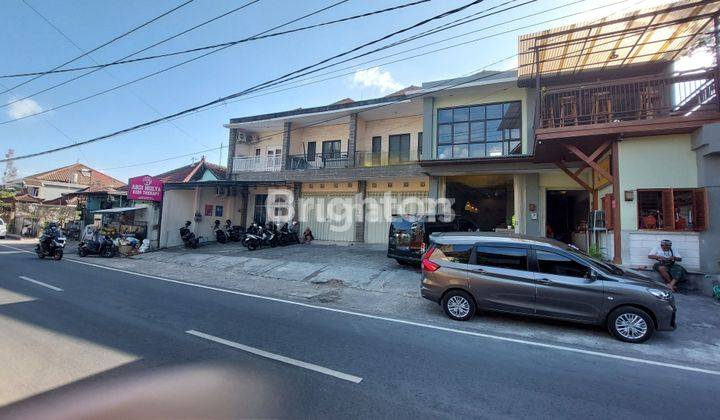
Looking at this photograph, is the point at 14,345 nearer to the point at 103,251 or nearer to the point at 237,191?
the point at 103,251

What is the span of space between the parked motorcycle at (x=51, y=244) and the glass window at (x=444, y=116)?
664 inches

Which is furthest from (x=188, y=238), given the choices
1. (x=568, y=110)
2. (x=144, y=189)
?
(x=568, y=110)

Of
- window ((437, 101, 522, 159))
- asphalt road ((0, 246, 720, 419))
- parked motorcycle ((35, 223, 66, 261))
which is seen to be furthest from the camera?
window ((437, 101, 522, 159))

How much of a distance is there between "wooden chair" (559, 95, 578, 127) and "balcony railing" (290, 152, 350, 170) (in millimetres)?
11042

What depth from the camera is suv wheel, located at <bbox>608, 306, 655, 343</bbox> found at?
18.7ft

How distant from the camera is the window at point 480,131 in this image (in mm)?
14477

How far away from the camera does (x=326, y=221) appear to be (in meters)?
19.9

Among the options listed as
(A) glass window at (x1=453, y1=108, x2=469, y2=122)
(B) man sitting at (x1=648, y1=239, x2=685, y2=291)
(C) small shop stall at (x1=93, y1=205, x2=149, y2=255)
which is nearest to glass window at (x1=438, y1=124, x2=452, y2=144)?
(A) glass window at (x1=453, y1=108, x2=469, y2=122)

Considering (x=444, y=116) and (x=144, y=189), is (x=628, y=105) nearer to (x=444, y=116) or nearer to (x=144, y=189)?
(x=444, y=116)

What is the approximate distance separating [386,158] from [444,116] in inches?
138

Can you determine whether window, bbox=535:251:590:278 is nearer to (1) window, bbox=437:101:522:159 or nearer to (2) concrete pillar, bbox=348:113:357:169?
(1) window, bbox=437:101:522:159

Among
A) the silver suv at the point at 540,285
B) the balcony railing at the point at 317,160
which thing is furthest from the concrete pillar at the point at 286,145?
the silver suv at the point at 540,285

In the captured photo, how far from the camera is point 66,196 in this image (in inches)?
1281

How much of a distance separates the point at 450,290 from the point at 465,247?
3.02ft
